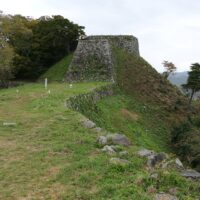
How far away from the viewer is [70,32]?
38.5 metres

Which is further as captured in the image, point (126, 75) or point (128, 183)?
point (126, 75)

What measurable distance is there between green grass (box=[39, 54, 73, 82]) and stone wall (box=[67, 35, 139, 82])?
1.23 meters

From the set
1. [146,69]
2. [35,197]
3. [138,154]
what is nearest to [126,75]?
[146,69]

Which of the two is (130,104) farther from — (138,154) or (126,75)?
(138,154)

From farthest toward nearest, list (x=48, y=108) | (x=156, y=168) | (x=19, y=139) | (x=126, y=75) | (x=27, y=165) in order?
1. (x=126, y=75)
2. (x=48, y=108)
3. (x=19, y=139)
4. (x=27, y=165)
5. (x=156, y=168)

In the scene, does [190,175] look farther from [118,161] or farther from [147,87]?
[147,87]

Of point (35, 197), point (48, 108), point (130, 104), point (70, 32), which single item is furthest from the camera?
point (70, 32)

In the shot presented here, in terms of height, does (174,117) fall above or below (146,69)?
below

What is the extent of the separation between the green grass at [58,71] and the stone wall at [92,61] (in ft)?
4.03

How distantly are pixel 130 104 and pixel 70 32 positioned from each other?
36.3 feet

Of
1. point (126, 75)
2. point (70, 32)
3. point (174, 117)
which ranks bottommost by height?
point (174, 117)

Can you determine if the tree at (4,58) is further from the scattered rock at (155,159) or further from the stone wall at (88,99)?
the scattered rock at (155,159)

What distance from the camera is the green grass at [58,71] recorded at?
35688 millimetres

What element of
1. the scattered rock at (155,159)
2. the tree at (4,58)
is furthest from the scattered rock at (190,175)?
the tree at (4,58)
